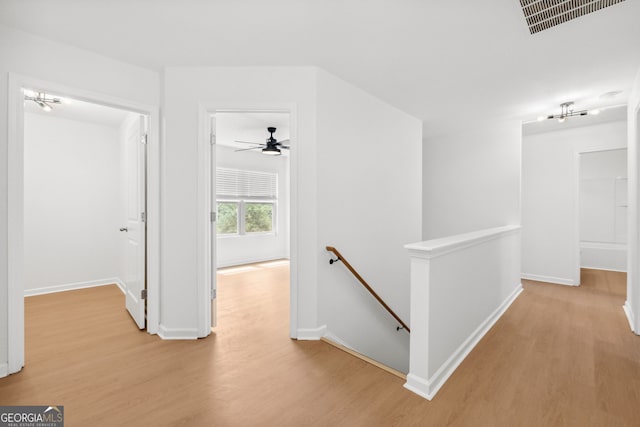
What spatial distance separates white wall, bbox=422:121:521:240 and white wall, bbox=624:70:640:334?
1327 mm

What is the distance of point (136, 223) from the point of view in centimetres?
300

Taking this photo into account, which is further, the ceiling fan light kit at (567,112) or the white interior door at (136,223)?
the ceiling fan light kit at (567,112)

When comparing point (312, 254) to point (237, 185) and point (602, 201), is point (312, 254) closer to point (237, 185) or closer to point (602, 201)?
point (237, 185)

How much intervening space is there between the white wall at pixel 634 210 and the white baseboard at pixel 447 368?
4.30 feet

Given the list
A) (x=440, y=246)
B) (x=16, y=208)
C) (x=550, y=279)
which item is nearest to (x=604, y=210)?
(x=550, y=279)

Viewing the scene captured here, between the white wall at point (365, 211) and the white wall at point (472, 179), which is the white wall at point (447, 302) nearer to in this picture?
the white wall at point (365, 211)

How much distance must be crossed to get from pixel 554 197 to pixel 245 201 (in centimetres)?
612

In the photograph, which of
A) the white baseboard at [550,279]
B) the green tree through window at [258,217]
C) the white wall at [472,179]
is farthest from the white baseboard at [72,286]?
the white baseboard at [550,279]

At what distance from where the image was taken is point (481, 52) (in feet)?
8.02

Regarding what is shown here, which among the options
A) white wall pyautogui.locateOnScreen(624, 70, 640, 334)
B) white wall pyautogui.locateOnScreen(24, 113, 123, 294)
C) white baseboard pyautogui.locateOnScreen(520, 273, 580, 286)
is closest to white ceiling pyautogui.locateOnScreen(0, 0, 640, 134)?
white wall pyautogui.locateOnScreen(624, 70, 640, 334)

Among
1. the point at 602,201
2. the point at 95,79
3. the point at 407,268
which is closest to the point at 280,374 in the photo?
the point at 407,268

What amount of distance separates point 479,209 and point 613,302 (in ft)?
6.76

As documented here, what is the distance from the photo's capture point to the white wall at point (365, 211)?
2773 millimetres

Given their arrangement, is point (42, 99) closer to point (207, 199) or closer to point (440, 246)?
point (207, 199)
